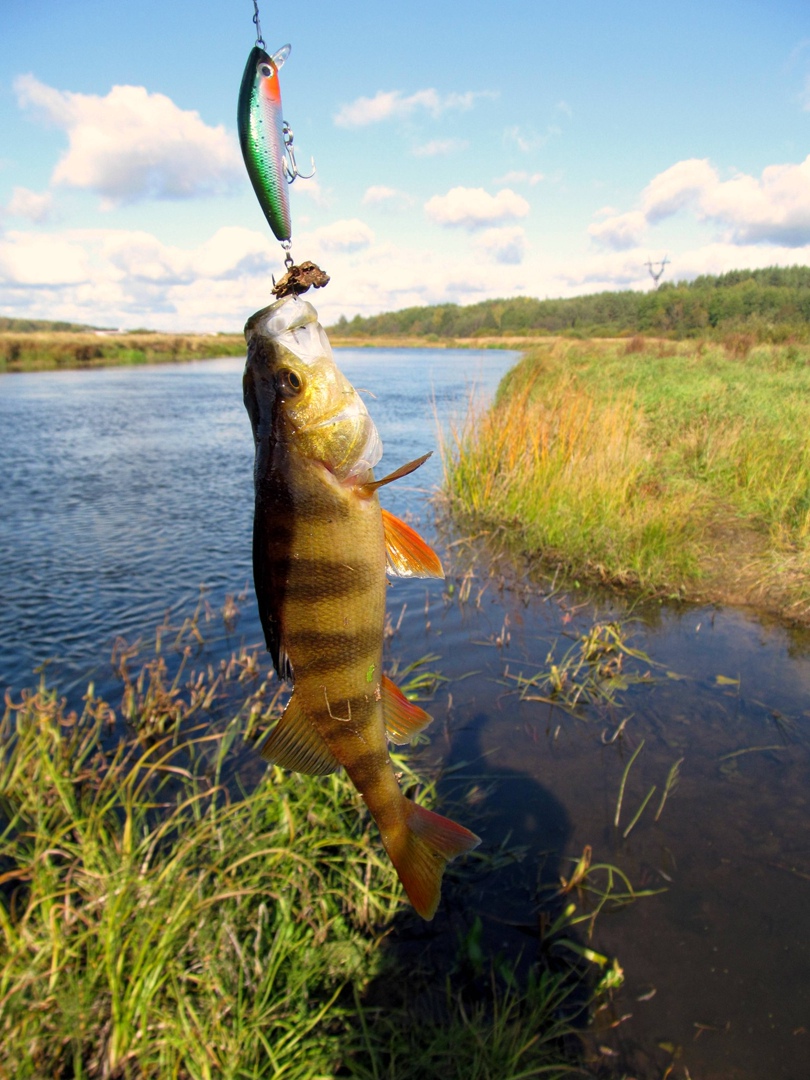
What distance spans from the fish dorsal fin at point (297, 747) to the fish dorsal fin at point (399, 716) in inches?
7.0

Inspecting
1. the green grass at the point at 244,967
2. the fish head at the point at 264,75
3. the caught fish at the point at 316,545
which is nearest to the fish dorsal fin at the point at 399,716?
the caught fish at the point at 316,545

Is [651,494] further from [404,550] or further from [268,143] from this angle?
[268,143]

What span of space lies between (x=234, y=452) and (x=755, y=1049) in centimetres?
1811

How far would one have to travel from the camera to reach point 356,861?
366 centimetres

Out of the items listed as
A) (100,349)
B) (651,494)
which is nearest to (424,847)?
(651,494)

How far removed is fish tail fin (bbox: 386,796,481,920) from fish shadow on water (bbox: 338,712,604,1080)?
6.12ft

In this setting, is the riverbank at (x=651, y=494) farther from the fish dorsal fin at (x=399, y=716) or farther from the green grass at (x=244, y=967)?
the fish dorsal fin at (x=399, y=716)

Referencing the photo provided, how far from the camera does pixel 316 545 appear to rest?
4.76 feet

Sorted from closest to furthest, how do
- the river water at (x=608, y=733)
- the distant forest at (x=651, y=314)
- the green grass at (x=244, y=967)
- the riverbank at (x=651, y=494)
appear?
the green grass at (x=244, y=967)
the river water at (x=608, y=733)
the riverbank at (x=651, y=494)
the distant forest at (x=651, y=314)

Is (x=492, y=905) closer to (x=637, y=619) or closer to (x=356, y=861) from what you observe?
(x=356, y=861)

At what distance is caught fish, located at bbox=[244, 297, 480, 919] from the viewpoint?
1.46 meters

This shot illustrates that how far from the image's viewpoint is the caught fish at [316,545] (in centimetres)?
146

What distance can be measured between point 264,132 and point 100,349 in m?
64.1

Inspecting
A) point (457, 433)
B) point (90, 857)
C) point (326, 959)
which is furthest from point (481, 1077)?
point (457, 433)
